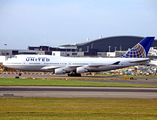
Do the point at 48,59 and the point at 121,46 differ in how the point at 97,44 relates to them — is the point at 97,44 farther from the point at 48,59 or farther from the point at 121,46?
the point at 48,59

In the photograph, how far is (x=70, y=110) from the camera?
20828 mm

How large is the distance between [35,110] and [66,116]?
10.6ft

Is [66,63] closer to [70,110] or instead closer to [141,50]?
[141,50]

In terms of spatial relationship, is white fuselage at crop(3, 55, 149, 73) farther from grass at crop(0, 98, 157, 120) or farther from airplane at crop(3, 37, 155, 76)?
grass at crop(0, 98, 157, 120)

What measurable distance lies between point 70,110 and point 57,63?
41454 millimetres

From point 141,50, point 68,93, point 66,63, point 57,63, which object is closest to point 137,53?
point 141,50

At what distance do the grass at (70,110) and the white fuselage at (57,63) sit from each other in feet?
115

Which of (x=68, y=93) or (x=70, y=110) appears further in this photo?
(x=68, y=93)

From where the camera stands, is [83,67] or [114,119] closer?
[114,119]

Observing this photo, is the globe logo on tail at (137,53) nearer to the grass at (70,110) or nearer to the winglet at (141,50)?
the winglet at (141,50)

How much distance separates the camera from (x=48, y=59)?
2424 inches

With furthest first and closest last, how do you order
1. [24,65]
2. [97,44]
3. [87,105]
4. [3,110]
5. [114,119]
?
[97,44], [24,65], [87,105], [3,110], [114,119]

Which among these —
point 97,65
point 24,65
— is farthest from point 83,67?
point 24,65

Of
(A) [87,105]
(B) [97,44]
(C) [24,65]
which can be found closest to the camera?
(A) [87,105]
